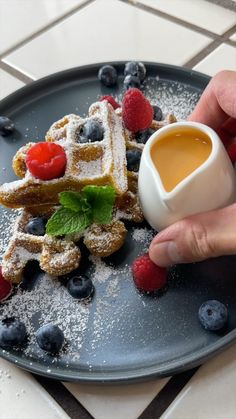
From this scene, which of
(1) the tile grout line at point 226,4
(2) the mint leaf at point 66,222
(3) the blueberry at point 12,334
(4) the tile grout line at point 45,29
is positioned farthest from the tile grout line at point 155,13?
(3) the blueberry at point 12,334

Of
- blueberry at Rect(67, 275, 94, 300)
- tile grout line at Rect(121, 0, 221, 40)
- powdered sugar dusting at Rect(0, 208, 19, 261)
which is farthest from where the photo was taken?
tile grout line at Rect(121, 0, 221, 40)

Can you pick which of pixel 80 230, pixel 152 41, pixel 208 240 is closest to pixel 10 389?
pixel 80 230

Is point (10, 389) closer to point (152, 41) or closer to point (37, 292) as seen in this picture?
point (37, 292)

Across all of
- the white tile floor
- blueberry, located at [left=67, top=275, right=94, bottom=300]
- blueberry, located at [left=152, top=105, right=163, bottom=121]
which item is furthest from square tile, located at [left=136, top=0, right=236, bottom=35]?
blueberry, located at [left=67, top=275, right=94, bottom=300]

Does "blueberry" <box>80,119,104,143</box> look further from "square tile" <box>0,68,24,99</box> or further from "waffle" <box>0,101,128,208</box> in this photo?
"square tile" <box>0,68,24,99</box>

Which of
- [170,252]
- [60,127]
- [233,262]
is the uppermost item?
[60,127]
